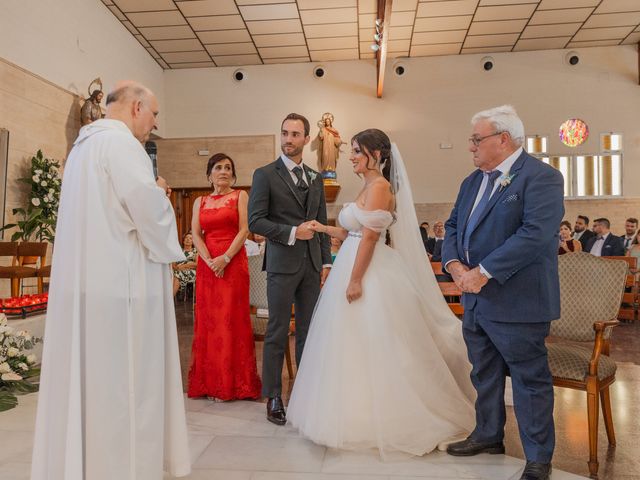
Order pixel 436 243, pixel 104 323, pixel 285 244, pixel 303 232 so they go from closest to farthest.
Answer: pixel 104 323
pixel 303 232
pixel 285 244
pixel 436 243

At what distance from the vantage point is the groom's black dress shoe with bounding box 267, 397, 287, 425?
330 cm

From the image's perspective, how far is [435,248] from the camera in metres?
10.2

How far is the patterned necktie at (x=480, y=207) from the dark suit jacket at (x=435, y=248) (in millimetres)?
6411

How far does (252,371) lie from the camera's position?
12.7ft

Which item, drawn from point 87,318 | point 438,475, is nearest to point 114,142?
point 87,318

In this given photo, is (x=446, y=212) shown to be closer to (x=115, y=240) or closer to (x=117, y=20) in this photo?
(x=117, y=20)

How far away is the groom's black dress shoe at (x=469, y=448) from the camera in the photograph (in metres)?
2.70

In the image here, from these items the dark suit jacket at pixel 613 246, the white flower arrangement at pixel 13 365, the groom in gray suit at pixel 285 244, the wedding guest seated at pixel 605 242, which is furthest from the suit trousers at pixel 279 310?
the dark suit jacket at pixel 613 246

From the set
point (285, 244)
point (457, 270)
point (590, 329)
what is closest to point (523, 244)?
point (457, 270)

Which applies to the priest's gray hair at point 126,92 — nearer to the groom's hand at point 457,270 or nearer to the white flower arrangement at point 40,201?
the groom's hand at point 457,270

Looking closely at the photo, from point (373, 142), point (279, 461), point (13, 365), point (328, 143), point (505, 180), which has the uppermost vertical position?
point (328, 143)

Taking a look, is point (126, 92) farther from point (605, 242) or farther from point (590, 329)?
point (605, 242)

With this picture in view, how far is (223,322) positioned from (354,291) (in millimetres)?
1347

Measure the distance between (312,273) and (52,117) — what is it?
6531 millimetres
